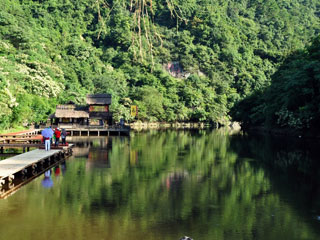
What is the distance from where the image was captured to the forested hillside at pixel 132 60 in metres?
79.2

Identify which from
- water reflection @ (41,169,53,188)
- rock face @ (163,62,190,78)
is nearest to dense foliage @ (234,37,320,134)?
water reflection @ (41,169,53,188)

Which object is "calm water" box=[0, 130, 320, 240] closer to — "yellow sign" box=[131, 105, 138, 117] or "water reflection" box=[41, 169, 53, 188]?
"water reflection" box=[41, 169, 53, 188]

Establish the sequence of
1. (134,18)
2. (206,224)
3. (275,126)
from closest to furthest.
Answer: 1. (134,18)
2. (206,224)
3. (275,126)

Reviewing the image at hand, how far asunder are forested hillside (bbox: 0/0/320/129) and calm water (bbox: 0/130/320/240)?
24015 mm

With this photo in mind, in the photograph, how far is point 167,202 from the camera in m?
17.0

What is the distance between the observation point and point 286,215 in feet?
50.0

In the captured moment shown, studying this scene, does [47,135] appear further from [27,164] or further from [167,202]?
[167,202]

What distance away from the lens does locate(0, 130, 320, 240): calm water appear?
13.2 meters

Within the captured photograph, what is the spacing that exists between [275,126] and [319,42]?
570 inches

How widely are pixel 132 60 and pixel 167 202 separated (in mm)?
120918

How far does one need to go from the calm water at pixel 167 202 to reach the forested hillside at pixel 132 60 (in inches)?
945

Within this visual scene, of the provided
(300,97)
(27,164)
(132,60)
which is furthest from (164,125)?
(27,164)

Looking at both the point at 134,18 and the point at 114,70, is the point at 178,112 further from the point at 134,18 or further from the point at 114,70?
the point at 134,18

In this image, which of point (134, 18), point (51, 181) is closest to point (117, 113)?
point (51, 181)
